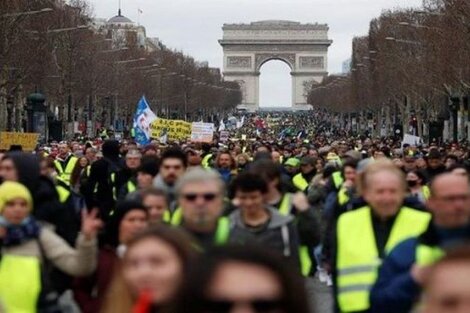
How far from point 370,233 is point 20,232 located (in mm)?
1737

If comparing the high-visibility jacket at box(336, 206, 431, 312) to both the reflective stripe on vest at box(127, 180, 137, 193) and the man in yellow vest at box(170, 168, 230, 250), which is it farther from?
the reflective stripe on vest at box(127, 180, 137, 193)

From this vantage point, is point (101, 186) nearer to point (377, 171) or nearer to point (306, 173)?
point (306, 173)

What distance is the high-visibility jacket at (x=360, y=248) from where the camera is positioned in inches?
317

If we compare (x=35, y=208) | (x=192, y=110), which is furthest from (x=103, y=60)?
(x=35, y=208)

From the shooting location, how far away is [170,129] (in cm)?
3953

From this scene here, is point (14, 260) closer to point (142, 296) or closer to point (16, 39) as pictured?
point (142, 296)

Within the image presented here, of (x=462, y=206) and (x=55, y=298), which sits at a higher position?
(x=462, y=206)

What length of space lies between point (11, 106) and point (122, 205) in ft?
173

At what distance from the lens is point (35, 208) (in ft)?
33.4

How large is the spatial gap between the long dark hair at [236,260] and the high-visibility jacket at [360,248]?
4.32 metres

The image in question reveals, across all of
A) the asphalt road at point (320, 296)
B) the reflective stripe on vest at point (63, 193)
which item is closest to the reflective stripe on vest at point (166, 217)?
the reflective stripe on vest at point (63, 193)

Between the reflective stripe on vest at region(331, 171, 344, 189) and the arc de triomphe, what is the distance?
6534 inches

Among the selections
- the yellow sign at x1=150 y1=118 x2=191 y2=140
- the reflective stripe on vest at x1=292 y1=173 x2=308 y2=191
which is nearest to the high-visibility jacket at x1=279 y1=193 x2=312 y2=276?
the reflective stripe on vest at x1=292 y1=173 x2=308 y2=191

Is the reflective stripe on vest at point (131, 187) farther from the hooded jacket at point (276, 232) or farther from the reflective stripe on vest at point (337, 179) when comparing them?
the hooded jacket at point (276, 232)
